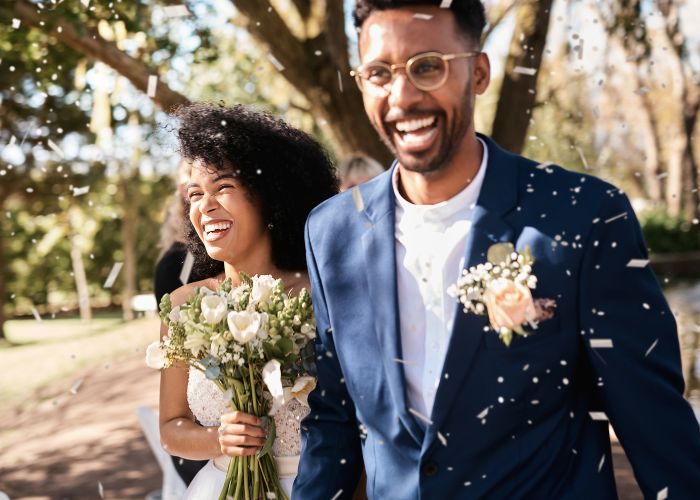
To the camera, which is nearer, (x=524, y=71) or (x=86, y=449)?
(x=524, y=71)

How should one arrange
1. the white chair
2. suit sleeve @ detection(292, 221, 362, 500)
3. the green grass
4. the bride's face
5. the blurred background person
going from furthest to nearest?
the green grass
the blurred background person
the white chair
the bride's face
suit sleeve @ detection(292, 221, 362, 500)

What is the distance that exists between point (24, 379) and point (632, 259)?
54.8 ft

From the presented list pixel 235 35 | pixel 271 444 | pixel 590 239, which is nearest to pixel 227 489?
pixel 271 444

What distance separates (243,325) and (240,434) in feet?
1.17

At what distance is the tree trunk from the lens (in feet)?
23.2

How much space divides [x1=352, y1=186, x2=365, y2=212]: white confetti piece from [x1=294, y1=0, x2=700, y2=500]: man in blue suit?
0.10m

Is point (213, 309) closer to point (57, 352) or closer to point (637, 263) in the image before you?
point (637, 263)

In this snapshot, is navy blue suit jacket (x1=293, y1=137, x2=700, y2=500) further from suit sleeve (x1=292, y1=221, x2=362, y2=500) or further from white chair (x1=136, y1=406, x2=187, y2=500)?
white chair (x1=136, y1=406, x2=187, y2=500)

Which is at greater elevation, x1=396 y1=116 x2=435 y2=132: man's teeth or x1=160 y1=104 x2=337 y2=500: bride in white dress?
x1=396 y1=116 x2=435 y2=132: man's teeth

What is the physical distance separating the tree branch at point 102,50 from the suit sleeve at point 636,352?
4.32 meters

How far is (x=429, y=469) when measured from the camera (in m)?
2.15

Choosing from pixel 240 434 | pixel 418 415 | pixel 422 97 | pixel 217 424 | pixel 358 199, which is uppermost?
pixel 422 97

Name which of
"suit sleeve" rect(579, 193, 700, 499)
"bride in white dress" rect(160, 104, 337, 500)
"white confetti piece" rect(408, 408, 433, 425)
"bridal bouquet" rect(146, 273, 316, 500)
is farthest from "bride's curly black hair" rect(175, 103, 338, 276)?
"suit sleeve" rect(579, 193, 700, 499)

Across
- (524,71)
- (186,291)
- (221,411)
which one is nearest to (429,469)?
(221,411)
